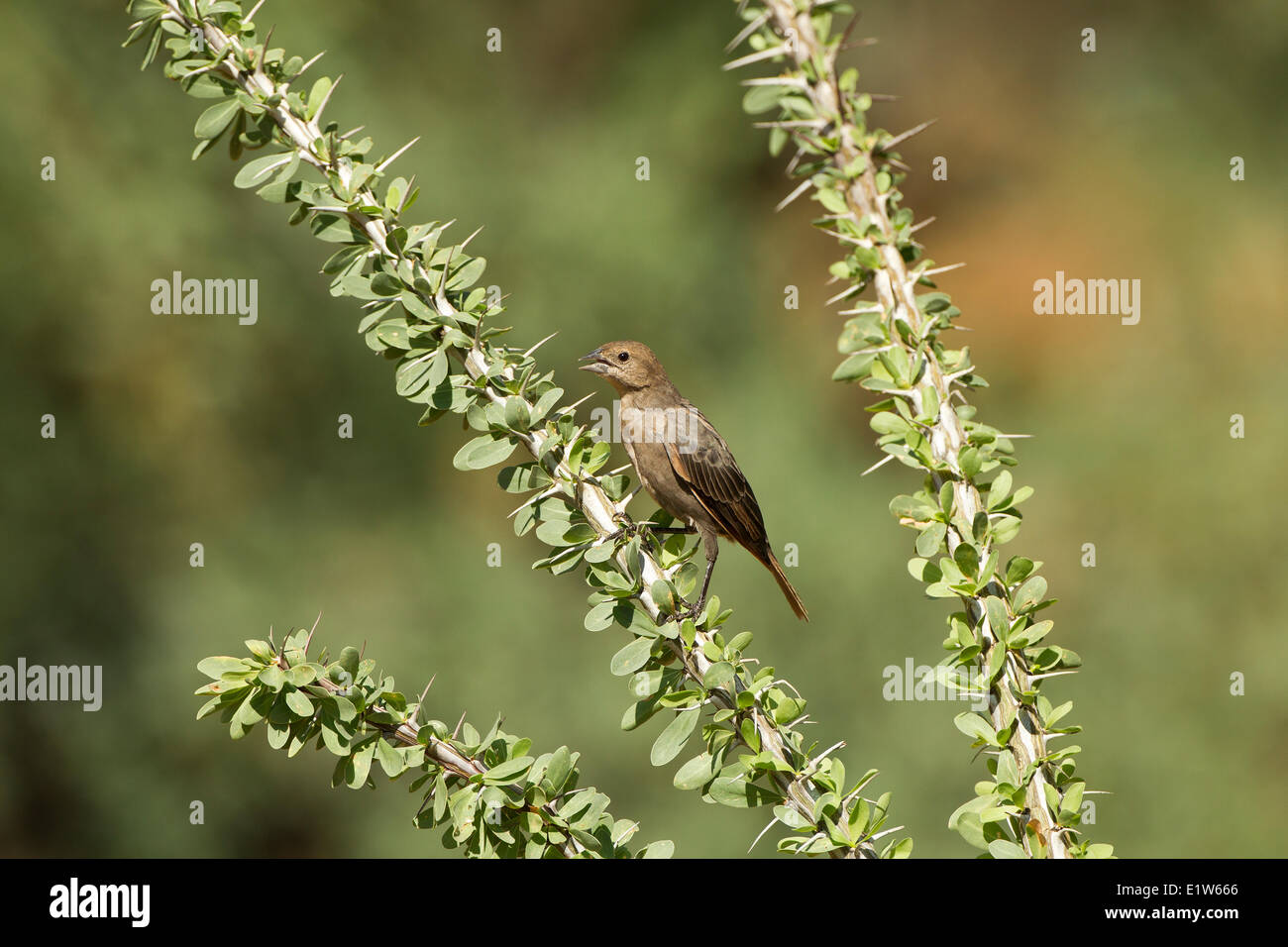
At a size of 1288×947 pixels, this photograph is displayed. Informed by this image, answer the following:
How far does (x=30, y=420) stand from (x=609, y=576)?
21.8ft

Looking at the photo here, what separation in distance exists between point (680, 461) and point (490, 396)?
231cm

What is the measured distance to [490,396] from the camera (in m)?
2.30

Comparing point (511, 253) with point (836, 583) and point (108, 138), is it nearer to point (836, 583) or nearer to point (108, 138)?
point (108, 138)

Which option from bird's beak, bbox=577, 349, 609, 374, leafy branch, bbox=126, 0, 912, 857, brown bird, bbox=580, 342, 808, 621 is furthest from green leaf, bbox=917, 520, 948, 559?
bird's beak, bbox=577, 349, 609, 374

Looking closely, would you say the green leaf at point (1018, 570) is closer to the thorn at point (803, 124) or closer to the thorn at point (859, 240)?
the thorn at point (859, 240)

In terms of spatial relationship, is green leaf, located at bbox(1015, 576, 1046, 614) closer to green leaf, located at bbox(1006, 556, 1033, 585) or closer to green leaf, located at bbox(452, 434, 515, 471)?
green leaf, located at bbox(1006, 556, 1033, 585)

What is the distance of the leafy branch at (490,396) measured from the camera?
2125 mm

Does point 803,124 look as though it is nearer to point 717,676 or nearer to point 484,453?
point 484,453

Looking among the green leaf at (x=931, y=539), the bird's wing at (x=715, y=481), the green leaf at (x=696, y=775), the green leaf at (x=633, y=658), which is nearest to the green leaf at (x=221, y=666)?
the green leaf at (x=633, y=658)

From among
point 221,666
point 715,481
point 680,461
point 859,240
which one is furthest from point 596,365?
point 221,666

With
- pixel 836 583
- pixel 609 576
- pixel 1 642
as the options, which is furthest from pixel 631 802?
pixel 609 576

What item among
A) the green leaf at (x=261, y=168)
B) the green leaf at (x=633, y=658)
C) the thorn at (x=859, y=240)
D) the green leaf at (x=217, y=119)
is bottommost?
the green leaf at (x=633, y=658)

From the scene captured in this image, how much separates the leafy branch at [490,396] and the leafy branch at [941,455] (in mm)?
302

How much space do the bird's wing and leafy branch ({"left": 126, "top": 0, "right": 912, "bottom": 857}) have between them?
2071mm
